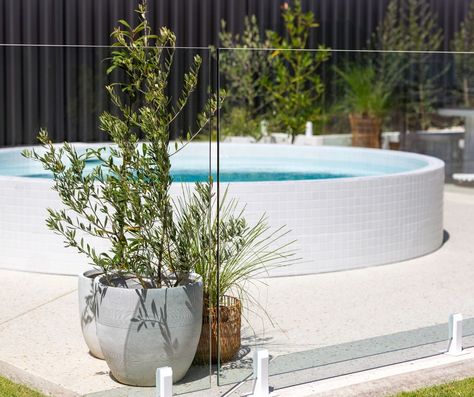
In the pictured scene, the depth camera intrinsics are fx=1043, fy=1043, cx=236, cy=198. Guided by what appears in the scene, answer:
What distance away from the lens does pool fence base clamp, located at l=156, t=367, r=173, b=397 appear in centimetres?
460

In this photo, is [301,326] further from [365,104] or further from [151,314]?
[365,104]

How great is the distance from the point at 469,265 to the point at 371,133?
299cm

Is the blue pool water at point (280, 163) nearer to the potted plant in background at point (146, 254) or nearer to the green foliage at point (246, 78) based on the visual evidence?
the potted plant in background at point (146, 254)

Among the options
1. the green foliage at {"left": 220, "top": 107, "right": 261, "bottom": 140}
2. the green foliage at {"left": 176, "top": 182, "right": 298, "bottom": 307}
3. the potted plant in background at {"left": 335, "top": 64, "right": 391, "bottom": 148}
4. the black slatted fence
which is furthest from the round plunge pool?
the green foliage at {"left": 220, "top": 107, "right": 261, "bottom": 140}

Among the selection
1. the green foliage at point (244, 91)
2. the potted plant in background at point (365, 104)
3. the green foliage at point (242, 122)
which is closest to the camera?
the potted plant in background at point (365, 104)

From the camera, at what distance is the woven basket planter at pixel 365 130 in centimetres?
914

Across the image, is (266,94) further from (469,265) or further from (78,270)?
(469,265)

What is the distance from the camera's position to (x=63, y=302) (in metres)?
6.82

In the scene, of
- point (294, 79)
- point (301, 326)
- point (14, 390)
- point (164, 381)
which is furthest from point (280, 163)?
point (164, 381)

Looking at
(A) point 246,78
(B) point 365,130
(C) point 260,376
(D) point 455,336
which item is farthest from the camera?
(A) point 246,78

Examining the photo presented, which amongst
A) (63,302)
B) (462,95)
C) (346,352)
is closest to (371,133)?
→ (462,95)

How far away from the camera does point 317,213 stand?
7.72 meters

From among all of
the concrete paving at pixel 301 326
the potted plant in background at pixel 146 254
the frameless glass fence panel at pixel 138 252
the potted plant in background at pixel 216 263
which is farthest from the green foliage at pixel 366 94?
the potted plant in background at pixel 146 254

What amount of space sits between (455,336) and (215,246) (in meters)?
1.47
